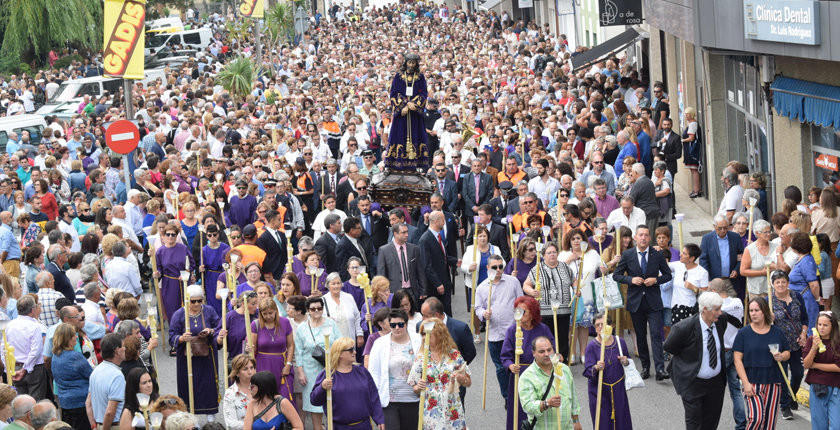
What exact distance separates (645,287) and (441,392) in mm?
3776

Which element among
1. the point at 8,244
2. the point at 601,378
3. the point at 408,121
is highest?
the point at 408,121

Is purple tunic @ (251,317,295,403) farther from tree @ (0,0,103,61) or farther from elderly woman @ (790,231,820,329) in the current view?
tree @ (0,0,103,61)

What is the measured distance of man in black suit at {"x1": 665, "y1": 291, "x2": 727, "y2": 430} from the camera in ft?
32.6

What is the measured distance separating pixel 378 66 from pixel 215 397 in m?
34.3

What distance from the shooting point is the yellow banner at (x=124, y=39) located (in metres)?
18.1

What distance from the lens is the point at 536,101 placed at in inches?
1024

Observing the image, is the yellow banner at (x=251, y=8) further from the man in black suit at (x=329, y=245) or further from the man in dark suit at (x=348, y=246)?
the man in dark suit at (x=348, y=246)

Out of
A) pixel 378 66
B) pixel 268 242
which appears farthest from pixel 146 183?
pixel 378 66

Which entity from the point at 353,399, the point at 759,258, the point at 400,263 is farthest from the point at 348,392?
the point at 759,258

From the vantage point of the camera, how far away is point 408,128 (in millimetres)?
15992

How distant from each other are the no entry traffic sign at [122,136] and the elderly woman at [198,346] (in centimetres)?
706

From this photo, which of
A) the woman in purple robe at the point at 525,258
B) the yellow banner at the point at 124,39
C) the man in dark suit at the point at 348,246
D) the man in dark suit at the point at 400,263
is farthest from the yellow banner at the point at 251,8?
the woman in purple robe at the point at 525,258

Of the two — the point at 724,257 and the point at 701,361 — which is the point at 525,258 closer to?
the point at 724,257

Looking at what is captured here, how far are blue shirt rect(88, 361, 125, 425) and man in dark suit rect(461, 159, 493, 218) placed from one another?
7.96m
